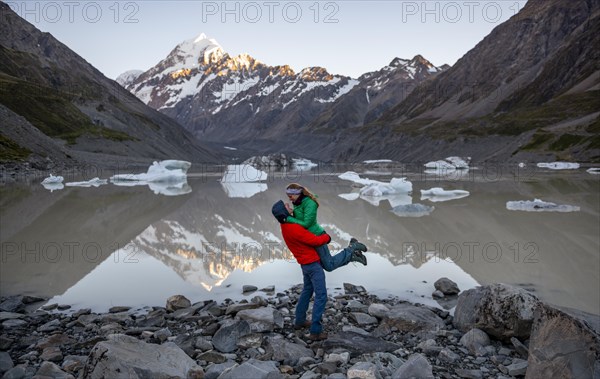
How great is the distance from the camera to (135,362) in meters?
5.62

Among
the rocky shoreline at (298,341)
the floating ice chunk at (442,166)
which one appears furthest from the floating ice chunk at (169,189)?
the floating ice chunk at (442,166)

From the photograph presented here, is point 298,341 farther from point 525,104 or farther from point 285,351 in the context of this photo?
point 525,104

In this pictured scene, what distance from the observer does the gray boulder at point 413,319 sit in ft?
27.4

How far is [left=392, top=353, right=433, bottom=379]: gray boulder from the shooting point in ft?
20.1

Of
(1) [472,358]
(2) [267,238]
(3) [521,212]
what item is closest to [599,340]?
(1) [472,358]

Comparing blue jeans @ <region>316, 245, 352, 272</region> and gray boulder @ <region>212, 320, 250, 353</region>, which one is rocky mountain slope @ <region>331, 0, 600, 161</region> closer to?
blue jeans @ <region>316, 245, 352, 272</region>

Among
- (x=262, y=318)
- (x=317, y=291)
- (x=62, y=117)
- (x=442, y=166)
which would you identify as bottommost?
(x=262, y=318)

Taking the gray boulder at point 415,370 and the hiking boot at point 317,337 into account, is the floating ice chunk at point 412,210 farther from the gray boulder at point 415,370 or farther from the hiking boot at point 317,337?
the gray boulder at point 415,370

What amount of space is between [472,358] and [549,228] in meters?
15.1

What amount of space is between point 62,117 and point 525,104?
5177 inches

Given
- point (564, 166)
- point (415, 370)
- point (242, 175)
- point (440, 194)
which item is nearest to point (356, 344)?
point (415, 370)

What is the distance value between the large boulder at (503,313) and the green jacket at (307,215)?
10.1 feet

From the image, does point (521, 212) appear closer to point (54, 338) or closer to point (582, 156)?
point (54, 338)

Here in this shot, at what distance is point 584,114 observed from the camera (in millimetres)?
104938
